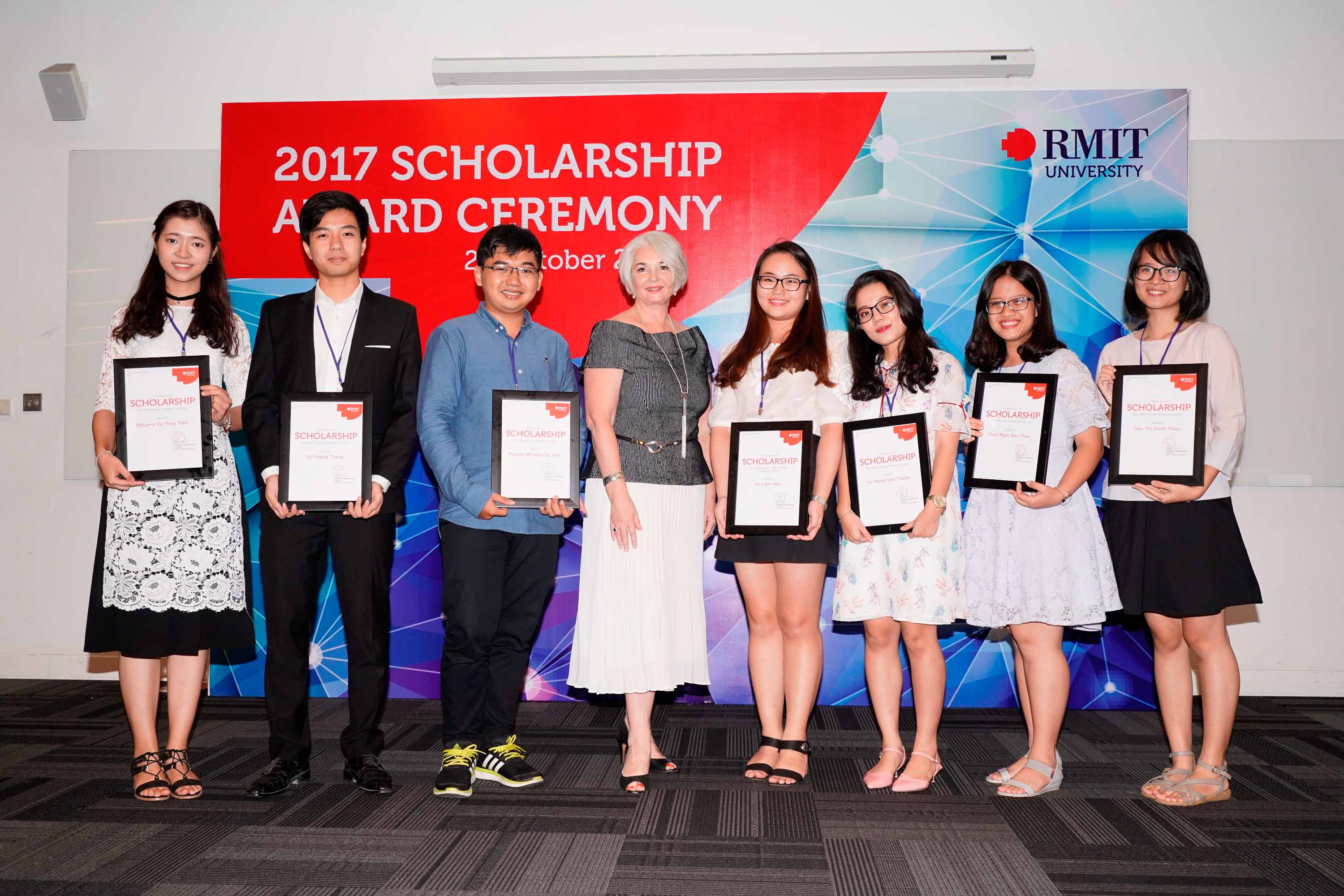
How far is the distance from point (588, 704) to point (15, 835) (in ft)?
6.91

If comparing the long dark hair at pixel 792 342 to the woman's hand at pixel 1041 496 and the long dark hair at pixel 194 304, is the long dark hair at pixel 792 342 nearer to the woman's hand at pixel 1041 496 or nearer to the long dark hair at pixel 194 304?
the woman's hand at pixel 1041 496

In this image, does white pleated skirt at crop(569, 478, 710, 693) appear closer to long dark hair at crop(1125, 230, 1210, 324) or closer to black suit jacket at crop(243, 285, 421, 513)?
black suit jacket at crop(243, 285, 421, 513)

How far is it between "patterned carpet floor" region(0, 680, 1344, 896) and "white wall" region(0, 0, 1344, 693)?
39.4 inches

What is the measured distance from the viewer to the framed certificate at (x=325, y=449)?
2.65 m

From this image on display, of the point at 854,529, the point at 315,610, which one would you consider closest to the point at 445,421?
the point at 315,610

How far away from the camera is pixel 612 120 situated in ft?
13.3

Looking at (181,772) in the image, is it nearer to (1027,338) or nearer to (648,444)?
(648,444)

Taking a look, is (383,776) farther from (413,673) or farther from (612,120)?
(612,120)

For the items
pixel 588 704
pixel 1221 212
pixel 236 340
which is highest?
pixel 1221 212

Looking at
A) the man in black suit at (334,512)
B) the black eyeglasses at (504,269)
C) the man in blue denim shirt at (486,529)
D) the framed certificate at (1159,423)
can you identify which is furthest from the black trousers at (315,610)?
the framed certificate at (1159,423)

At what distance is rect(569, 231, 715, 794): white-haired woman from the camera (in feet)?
8.95

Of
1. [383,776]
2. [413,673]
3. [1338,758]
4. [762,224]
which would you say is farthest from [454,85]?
[1338,758]

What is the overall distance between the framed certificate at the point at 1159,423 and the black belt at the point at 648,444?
1.40m

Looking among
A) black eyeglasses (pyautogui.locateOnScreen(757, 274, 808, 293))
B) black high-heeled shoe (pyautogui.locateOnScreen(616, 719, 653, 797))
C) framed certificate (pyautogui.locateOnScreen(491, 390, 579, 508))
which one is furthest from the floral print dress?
framed certificate (pyautogui.locateOnScreen(491, 390, 579, 508))
